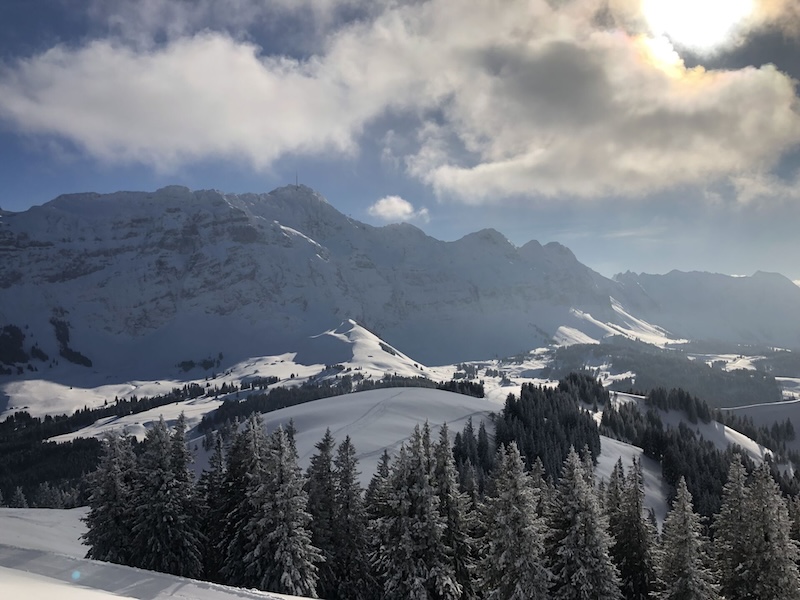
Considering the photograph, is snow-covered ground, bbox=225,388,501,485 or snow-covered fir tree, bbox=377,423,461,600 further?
snow-covered ground, bbox=225,388,501,485

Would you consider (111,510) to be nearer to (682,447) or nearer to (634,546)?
(634,546)

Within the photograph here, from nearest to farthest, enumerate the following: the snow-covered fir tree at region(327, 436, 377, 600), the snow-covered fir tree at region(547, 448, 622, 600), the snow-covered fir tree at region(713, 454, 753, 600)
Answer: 1. the snow-covered fir tree at region(547, 448, 622, 600)
2. the snow-covered fir tree at region(713, 454, 753, 600)
3. the snow-covered fir tree at region(327, 436, 377, 600)

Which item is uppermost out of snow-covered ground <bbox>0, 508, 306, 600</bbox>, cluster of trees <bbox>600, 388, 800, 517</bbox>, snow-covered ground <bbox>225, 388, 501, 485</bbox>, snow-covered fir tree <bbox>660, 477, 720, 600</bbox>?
snow-covered ground <bbox>0, 508, 306, 600</bbox>

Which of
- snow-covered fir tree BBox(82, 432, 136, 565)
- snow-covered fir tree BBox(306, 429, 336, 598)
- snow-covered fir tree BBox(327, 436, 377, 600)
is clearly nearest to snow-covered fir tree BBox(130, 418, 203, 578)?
snow-covered fir tree BBox(82, 432, 136, 565)

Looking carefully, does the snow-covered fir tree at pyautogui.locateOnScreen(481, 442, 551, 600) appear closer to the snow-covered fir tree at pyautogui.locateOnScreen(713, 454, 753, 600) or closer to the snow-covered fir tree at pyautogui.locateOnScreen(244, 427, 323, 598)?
the snow-covered fir tree at pyautogui.locateOnScreen(244, 427, 323, 598)

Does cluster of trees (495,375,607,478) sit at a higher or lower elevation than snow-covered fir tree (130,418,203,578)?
lower

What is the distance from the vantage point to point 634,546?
3338 cm

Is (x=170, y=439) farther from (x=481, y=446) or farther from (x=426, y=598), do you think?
(x=481, y=446)

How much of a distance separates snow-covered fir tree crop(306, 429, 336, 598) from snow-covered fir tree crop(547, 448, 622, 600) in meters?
15.0

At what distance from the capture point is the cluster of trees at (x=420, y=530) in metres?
28.0

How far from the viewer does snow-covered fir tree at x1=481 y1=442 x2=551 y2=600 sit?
88.7 feet

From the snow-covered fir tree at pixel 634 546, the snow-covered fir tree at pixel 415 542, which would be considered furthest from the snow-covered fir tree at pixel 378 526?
the snow-covered fir tree at pixel 634 546

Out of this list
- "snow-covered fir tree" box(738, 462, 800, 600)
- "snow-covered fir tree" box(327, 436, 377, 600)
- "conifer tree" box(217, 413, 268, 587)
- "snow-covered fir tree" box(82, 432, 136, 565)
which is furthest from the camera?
"snow-covered fir tree" box(327, 436, 377, 600)

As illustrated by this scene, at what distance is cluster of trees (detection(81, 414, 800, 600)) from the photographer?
27953 mm
